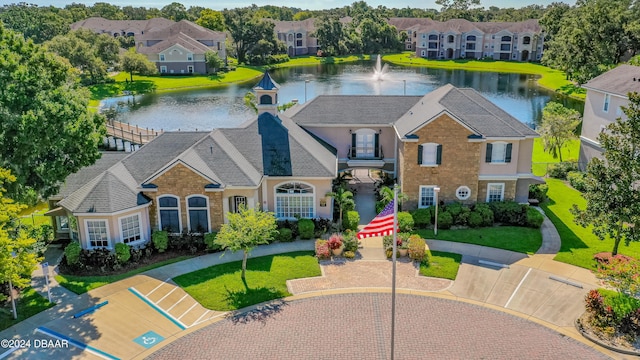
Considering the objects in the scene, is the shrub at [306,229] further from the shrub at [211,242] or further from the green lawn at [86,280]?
the green lawn at [86,280]

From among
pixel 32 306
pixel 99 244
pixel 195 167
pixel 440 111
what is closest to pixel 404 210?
pixel 440 111

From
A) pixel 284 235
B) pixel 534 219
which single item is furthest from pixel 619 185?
pixel 284 235

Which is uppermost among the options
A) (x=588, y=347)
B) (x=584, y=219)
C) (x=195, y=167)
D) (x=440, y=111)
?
(x=440, y=111)

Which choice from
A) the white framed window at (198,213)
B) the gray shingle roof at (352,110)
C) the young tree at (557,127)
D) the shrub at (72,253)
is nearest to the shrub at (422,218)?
the gray shingle roof at (352,110)

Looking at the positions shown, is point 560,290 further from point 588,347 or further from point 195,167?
point 195,167

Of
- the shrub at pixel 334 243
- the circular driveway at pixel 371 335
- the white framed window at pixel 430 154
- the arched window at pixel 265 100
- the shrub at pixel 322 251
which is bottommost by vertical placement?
the circular driveway at pixel 371 335

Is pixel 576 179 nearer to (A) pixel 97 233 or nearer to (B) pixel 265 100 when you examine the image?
(B) pixel 265 100
